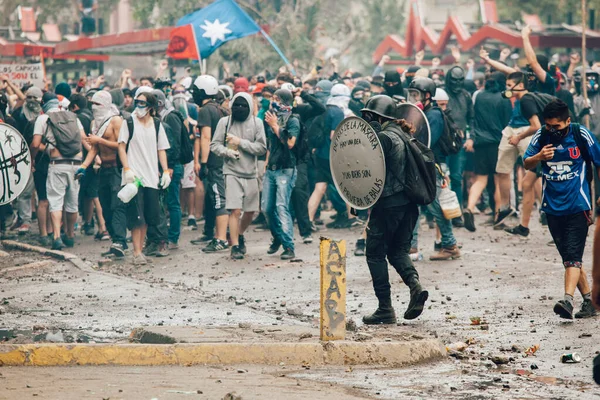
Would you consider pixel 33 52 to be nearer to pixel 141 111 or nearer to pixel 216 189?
pixel 216 189

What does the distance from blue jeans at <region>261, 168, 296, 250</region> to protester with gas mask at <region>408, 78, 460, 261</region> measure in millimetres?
1534

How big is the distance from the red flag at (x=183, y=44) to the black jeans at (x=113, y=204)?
6789 millimetres

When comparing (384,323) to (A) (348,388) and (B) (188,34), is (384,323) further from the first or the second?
(B) (188,34)

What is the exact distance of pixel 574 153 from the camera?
9.78 metres

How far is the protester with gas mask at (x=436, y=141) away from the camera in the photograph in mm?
13172

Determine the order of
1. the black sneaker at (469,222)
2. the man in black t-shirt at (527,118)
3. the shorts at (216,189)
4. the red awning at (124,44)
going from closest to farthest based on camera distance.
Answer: the man in black t-shirt at (527,118), the black sneaker at (469,222), the shorts at (216,189), the red awning at (124,44)

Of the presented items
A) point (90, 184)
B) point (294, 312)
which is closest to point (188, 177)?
point (90, 184)

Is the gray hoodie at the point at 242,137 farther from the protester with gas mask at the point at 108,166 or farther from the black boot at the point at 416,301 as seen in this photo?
the black boot at the point at 416,301

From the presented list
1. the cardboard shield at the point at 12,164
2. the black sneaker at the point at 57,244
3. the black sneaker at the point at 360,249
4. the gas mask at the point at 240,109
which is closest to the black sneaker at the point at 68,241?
the black sneaker at the point at 57,244

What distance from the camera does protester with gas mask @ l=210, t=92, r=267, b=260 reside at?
1393 centimetres

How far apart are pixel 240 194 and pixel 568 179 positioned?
5.15m

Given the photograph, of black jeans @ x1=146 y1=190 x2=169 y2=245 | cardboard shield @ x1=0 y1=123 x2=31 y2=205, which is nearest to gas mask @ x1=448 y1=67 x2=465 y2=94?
black jeans @ x1=146 y1=190 x2=169 y2=245

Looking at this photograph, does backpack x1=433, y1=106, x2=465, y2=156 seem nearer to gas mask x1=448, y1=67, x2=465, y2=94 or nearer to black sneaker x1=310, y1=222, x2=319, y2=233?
gas mask x1=448, y1=67, x2=465, y2=94

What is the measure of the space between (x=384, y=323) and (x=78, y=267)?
4.99 meters
